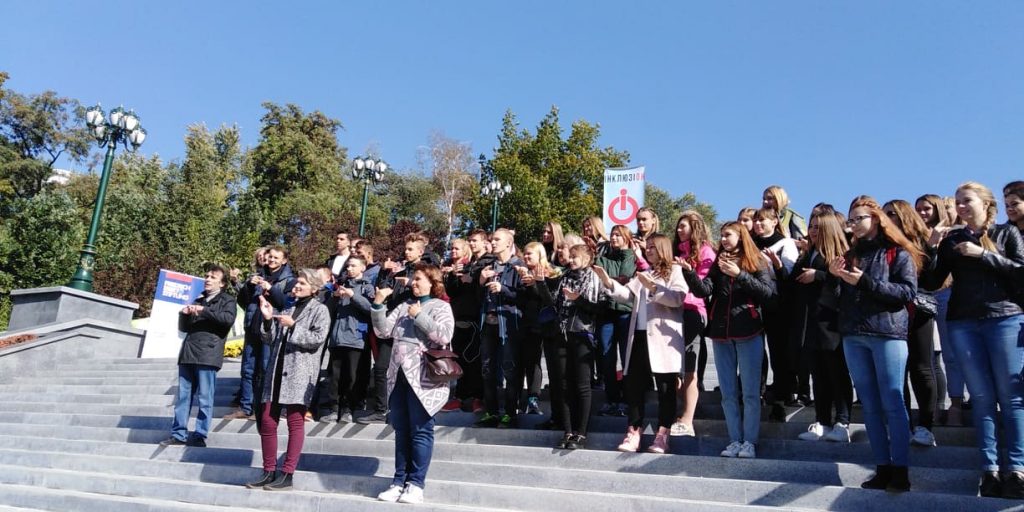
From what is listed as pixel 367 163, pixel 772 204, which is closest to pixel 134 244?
pixel 367 163

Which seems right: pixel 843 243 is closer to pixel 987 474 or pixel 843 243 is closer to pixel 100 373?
pixel 987 474

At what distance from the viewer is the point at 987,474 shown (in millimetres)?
4129

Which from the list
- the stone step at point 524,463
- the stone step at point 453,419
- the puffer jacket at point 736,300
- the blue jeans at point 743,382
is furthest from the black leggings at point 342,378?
the blue jeans at point 743,382

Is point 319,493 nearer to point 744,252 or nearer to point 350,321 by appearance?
point 350,321

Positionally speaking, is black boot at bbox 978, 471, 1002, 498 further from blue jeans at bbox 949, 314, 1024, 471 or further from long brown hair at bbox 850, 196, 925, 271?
long brown hair at bbox 850, 196, 925, 271

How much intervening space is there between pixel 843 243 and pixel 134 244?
84.9ft

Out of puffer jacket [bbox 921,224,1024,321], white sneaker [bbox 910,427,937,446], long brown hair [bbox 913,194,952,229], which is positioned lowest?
white sneaker [bbox 910,427,937,446]

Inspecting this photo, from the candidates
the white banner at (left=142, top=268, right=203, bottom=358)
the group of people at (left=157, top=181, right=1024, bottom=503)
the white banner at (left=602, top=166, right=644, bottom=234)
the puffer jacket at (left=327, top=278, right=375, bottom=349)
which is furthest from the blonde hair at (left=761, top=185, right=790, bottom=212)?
the white banner at (left=142, top=268, right=203, bottom=358)

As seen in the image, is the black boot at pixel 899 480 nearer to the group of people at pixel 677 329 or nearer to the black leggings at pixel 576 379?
the group of people at pixel 677 329

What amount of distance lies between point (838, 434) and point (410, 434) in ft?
10.3

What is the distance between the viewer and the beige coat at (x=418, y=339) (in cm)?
525

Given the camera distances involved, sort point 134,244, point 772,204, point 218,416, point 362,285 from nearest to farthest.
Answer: point 772,204, point 362,285, point 218,416, point 134,244

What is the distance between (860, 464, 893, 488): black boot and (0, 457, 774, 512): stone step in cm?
68

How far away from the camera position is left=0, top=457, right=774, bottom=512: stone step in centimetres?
479
